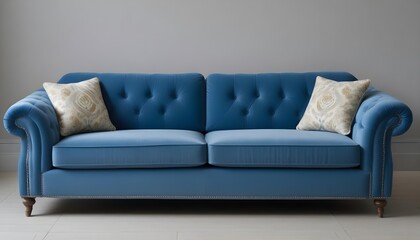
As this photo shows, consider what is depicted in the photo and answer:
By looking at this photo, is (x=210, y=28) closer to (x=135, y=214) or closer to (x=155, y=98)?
(x=155, y=98)

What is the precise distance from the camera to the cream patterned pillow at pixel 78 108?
353cm

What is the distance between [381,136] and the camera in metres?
3.29

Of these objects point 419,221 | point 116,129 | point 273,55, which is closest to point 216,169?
point 116,129

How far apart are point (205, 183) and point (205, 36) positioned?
150cm

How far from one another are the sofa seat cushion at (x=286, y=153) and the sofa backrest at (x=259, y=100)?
573mm

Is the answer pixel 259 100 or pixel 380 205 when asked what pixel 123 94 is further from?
pixel 380 205

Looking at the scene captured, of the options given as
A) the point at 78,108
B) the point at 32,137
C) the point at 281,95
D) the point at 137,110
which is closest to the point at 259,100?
the point at 281,95

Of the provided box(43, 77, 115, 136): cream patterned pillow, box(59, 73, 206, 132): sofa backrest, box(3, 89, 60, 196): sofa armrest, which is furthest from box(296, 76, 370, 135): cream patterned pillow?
box(3, 89, 60, 196): sofa armrest

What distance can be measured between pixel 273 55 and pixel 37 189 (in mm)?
2048

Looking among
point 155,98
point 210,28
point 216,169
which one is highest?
point 210,28

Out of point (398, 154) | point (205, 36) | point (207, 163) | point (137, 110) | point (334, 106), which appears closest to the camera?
point (207, 163)

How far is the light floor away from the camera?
3.02 m

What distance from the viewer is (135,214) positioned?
3.40m

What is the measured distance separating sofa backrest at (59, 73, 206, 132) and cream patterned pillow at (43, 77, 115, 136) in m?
0.15
